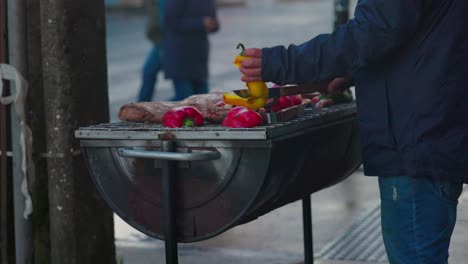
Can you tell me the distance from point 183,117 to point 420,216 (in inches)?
37.8

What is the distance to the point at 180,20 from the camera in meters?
10.4

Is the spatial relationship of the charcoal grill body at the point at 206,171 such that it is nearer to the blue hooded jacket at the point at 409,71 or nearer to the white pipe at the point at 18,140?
the blue hooded jacket at the point at 409,71

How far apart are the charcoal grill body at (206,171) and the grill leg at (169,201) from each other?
0.04 metres

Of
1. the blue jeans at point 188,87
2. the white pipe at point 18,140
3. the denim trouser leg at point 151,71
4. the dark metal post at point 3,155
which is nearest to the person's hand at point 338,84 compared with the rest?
the white pipe at point 18,140

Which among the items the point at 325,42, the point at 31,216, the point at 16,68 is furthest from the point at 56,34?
the point at 325,42

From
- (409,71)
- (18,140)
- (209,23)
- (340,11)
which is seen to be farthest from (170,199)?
(209,23)

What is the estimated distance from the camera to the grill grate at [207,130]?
12.8 feet

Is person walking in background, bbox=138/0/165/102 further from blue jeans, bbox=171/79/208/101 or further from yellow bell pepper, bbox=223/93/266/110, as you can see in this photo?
yellow bell pepper, bbox=223/93/266/110

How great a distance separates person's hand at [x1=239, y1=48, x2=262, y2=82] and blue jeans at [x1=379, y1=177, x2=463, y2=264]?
1.95 feet

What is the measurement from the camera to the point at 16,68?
5.14 meters

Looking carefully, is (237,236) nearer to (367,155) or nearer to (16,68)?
(16,68)

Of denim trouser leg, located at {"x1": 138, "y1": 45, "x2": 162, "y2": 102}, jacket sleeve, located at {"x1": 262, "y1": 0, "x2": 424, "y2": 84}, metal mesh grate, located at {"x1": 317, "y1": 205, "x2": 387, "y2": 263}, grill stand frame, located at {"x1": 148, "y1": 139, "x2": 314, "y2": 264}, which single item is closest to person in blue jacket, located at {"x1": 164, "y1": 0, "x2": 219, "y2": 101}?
denim trouser leg, located at {"x1": 138, "y1": 45, "x2": 162, "y2": 102}

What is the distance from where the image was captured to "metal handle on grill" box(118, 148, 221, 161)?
389 cm

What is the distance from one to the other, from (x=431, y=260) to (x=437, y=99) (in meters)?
0.57
